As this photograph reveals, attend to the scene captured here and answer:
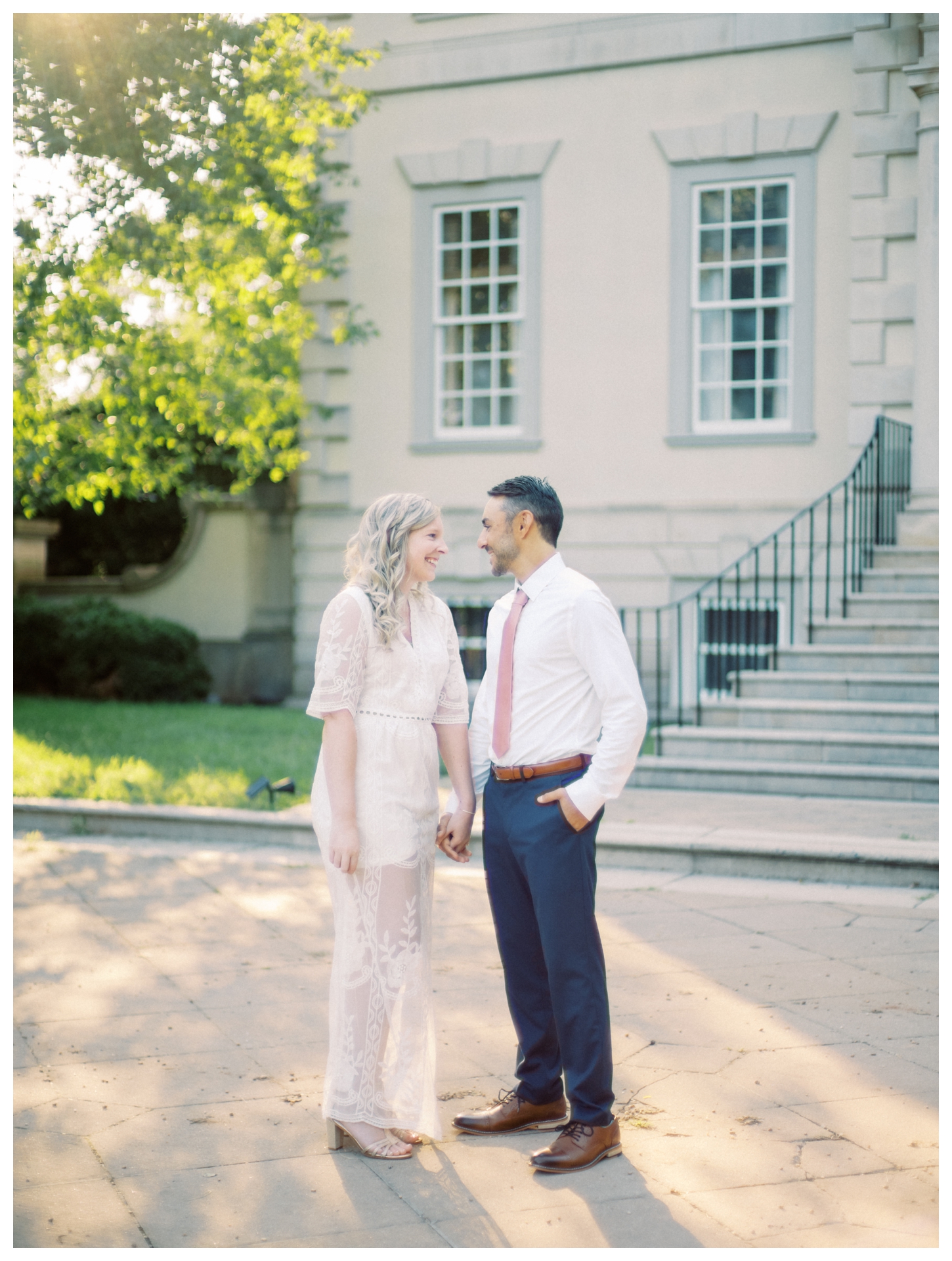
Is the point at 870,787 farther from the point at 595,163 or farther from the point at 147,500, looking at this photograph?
the point at 147,500

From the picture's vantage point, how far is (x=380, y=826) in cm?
395

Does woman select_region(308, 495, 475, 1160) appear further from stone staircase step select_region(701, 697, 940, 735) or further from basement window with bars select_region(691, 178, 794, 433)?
basement window with bars select_region(691, 178, 794, 433)

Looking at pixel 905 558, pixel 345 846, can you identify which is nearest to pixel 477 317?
pixel 905 558

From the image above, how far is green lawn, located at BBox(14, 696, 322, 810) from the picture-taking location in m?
9.43

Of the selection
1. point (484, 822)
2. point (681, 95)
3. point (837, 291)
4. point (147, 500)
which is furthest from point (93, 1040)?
point (147, 500)

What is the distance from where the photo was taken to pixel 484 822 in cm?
402

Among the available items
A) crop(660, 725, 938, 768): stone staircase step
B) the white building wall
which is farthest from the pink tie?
the white building wall

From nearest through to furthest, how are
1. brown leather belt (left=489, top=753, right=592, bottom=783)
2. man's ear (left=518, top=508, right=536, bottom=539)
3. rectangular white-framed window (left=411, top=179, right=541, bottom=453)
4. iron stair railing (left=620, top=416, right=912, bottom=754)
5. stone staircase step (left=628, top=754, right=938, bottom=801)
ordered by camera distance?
brown leather belt (left=489, top=753, right=592, bottom=783) → man's ear (left=518, top=508, right=536, bottom=539) → stone staircase step (left=628, top=754, right=938, bottom=801) → iron stair railing (left=620, top=416, right=912, bottom=754) → rectangular white-framed window (left=411, top=179, right=541, bottom=453)

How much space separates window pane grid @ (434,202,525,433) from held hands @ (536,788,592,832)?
416 inches

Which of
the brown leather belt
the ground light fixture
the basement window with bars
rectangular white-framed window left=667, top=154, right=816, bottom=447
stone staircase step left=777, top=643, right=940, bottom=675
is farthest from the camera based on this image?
the basement window with bars

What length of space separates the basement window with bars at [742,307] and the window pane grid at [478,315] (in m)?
1.97

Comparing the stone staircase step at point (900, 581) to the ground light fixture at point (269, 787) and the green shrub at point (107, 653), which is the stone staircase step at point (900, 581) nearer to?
the ground light fixture at point (269, 787)

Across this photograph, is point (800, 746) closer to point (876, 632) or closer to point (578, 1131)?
point (876, 632)

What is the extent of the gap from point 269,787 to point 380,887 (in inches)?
187
